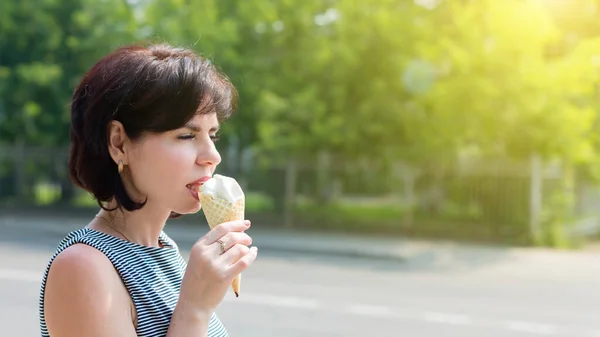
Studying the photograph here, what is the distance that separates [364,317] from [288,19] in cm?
1099

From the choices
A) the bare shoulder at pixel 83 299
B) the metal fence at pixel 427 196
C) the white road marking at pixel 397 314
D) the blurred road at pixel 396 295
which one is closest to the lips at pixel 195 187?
the bare shoulder at pixel 83 299

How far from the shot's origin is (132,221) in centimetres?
160

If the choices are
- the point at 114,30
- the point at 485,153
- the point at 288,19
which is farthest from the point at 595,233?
the point at 114,30

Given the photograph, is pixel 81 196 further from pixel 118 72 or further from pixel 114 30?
pixel 118 72

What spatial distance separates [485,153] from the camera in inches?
655

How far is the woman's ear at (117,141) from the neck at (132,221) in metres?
0.12

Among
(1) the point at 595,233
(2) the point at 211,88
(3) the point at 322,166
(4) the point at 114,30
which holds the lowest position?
(1) the point at 595,233

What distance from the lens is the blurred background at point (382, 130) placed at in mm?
14242

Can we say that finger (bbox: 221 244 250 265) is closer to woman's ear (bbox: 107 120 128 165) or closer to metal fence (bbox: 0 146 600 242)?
woman's ear (bbox: 107 120 128 165)

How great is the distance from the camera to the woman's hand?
141 cm

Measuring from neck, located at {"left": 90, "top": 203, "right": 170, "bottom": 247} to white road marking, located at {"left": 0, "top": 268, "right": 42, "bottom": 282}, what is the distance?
912cm

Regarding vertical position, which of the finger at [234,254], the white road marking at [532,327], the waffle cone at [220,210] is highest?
the waffle cone at [220,210]

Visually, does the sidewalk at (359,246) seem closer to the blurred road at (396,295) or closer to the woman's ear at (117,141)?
the blurred road at (396,295)

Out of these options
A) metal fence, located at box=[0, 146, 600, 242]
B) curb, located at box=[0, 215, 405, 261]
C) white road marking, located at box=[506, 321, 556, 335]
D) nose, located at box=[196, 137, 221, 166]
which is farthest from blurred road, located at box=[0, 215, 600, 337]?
nose, located at box=[196, 137, 221, 166]
